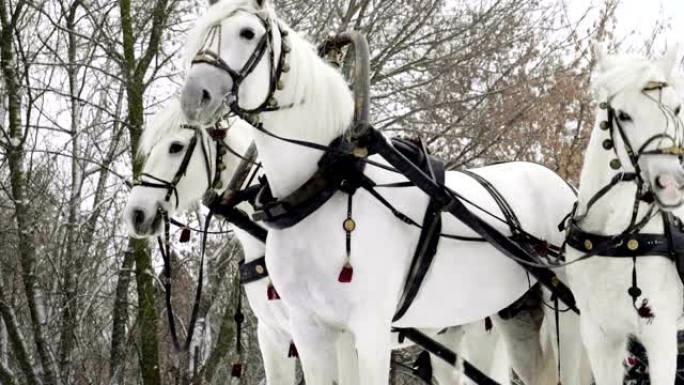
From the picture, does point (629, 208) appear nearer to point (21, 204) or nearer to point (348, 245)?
point (348, 245)

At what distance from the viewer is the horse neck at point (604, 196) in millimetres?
3908

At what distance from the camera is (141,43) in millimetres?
9305

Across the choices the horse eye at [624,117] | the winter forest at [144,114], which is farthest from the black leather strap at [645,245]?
the winter forest at [144,114]

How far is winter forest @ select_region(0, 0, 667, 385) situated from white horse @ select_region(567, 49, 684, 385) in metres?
4.17

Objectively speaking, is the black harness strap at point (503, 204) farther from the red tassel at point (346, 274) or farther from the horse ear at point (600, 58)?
the red tassel at point (346, 274)

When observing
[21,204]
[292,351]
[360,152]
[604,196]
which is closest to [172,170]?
[292,351]

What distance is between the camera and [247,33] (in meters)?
3.45

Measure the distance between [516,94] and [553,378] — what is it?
521 cm

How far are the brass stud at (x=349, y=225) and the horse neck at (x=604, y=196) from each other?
1.24 m

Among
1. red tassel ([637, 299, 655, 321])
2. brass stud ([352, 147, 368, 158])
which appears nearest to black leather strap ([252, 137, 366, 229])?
brass stud ([352, 147, 368, 158])

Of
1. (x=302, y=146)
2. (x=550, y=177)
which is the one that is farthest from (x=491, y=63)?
(x=302, y=146)

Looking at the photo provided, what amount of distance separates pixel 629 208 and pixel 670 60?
0.72 metres

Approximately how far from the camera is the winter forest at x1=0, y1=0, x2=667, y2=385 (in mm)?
7672

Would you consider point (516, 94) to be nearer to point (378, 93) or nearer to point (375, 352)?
point (378, 93)
